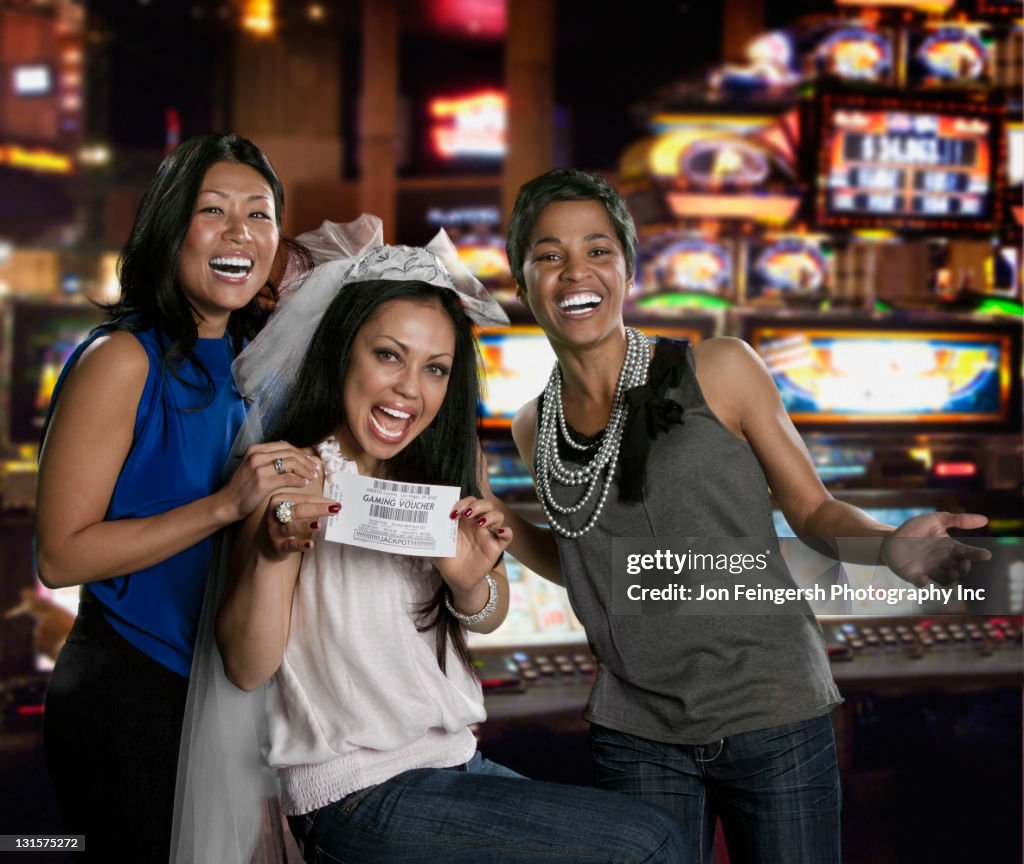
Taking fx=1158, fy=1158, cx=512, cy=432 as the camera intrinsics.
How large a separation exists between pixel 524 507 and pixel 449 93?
10241mm

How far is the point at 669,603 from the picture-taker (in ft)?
5.66

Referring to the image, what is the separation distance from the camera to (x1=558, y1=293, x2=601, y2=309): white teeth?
178 centimetres

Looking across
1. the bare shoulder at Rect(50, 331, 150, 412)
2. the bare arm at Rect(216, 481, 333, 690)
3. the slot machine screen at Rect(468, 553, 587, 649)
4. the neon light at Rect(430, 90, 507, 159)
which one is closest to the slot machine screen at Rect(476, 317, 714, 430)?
the slot machine screen at Rect(468, 553, 587, 649)

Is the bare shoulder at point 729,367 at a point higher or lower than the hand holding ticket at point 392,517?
higher

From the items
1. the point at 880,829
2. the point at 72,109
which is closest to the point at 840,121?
the point at 880,829

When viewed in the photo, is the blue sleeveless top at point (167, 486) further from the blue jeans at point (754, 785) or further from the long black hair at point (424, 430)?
the blue jeans at point (754, 785)

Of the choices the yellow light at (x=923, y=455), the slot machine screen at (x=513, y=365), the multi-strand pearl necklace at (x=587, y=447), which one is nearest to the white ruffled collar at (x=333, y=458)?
the multi-strand pearl necklace at (x=587, y=447)

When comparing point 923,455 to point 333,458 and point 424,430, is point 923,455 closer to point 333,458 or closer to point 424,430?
point 424,430

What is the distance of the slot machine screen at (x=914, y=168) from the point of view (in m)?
4.84

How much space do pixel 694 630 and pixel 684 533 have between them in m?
0.15

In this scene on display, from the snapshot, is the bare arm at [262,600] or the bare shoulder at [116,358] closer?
the bare arm at [262,600]

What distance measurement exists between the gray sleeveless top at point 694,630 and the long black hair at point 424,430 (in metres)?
0.22

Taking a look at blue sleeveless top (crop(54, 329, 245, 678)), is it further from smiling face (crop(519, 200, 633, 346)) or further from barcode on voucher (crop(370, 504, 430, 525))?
smiling face (crop(519, 200, 633, 346))

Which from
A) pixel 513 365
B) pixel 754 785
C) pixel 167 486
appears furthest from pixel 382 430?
pixel 513 365
